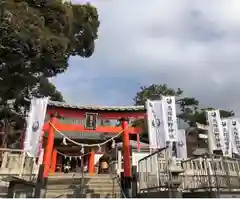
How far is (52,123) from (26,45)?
7.91m

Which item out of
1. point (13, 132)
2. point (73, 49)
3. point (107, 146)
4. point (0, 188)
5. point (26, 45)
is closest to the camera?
point (26, 45)

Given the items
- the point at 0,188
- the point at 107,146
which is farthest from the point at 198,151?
the point at 0,188

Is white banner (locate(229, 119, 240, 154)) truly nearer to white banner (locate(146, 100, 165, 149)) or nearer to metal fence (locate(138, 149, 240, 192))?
white banner (locate(146, 100, 165, 149))

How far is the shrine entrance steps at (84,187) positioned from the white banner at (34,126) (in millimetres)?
2213

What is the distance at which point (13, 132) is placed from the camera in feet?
73.0

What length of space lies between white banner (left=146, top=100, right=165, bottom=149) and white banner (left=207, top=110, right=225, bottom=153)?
187 inches

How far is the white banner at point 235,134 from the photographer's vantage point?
1603 cm

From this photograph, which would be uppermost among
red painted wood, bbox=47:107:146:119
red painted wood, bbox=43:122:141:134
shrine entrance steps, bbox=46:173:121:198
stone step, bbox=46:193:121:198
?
red painted wood, bbox=47:107:146:119

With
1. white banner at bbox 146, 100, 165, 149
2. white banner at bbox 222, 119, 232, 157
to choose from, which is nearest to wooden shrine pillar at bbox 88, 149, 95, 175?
white banner at bbox 146, 100, 165, 149

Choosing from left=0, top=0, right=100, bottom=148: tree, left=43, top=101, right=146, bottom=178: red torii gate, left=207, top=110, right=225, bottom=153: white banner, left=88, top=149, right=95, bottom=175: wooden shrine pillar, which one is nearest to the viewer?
left=0, top=0, right=100, bottom=148: tree

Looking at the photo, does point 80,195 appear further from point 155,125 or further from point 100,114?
point 100,114

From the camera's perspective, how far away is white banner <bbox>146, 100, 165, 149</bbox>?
12.6 m

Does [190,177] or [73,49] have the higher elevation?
[73,49]

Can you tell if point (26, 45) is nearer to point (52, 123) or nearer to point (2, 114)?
point (52, 123)
